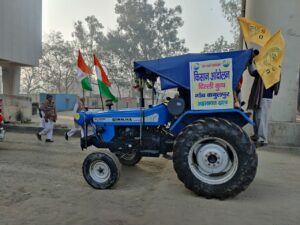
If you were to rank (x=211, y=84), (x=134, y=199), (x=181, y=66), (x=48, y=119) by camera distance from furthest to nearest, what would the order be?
(x=48, y=119), (x=181, y=66), (x=211, y=84), (x=134, y=199)

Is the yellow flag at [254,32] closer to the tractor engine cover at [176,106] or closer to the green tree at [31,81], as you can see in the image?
the tractor engine cover at [176,106]

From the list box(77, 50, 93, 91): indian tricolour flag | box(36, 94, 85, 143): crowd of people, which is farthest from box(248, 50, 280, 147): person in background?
box(36, 94, 85, 143): crowd of people

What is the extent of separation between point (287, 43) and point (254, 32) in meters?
6.25

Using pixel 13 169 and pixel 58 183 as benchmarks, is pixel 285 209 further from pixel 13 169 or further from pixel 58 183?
pixel 13 169

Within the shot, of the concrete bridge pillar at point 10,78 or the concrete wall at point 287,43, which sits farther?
the concrete bridge pillar at point 10,78

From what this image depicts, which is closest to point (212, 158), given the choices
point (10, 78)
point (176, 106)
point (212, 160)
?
point (212, 160)

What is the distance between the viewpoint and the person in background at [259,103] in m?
6.32

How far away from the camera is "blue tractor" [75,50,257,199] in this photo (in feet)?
18.8

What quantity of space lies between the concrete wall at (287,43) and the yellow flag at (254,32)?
6.03 m

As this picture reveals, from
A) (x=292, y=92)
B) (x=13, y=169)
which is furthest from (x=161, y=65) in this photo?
(x=292, y=92)

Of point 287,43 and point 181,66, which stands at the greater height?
point 287,43

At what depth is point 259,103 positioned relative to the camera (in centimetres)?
638

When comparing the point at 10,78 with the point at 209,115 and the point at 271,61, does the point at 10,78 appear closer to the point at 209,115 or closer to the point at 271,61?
the point at 209,115

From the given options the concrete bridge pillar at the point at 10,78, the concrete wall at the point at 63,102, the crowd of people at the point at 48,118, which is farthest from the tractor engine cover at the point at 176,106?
the concrete wall at the point at 63,102
